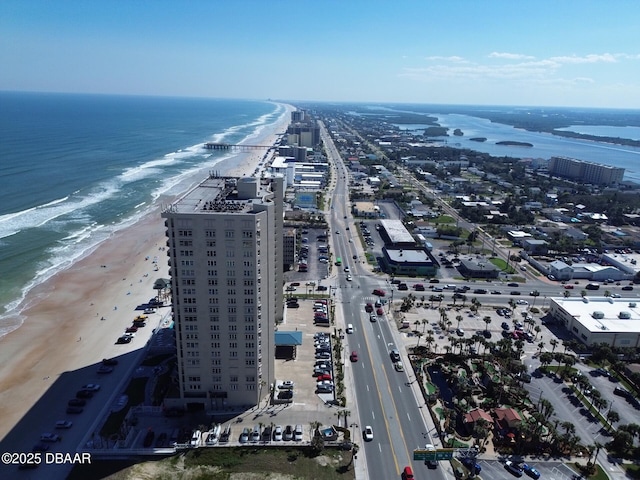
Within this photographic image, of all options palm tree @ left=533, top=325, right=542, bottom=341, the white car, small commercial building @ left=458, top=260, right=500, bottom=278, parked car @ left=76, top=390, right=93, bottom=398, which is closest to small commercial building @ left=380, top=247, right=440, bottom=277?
small commercial building @ left=458, top=260, right=500, bottom=278

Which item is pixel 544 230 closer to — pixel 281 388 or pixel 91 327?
pixel 281 388

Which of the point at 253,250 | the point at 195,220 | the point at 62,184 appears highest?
the point at 195,220

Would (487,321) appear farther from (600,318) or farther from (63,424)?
(63,424)

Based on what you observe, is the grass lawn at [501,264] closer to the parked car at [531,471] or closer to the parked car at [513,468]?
the parked car at [531,471]

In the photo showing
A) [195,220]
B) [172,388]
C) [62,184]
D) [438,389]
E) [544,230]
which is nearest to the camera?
[195,220]

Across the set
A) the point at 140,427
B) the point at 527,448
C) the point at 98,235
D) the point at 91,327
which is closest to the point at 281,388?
the point at 140,427

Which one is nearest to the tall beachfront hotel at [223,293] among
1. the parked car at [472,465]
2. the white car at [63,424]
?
the white car at [63,424]
